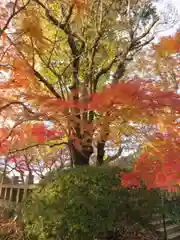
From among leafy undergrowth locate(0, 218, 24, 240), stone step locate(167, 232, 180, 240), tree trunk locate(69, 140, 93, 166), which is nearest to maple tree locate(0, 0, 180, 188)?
tree trunk locate(69, 140, 93, 166)

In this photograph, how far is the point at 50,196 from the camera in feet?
19.8

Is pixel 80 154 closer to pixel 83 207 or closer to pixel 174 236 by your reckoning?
pixel 83 207

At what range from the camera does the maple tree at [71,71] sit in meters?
6.02

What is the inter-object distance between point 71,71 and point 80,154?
2697mm

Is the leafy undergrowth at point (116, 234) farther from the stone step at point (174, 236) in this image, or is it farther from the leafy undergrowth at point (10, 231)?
the stone step at point (174, 236)

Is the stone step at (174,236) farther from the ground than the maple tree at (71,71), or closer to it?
closer to it

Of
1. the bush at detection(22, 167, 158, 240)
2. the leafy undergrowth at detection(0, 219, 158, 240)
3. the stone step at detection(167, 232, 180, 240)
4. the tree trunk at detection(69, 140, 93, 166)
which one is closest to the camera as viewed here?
the bush at detection(22, 167, 158, 240)

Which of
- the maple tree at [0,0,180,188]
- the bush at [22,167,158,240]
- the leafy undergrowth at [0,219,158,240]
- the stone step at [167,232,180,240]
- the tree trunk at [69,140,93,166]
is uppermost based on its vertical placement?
the maple tree at [0,0,180,188]

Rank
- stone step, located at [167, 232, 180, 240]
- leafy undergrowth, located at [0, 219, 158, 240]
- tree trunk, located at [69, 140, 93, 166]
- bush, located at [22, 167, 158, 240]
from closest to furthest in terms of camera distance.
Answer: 1. bush, located at [22, 167, 158, 240]
2. leafy undergrowth, located at [0, 219, 158, 240]
3. tree trunk, located at [69, 140, 93, 166]
4. stone step, located at [167, 232, 180, 240]

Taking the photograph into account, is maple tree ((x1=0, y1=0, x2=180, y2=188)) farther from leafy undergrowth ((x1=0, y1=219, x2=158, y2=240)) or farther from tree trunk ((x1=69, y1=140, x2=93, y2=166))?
leafy undergrowth ((x1=0, y1=219, x2=158, y2=240))

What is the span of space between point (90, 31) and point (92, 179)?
4231 millimetres

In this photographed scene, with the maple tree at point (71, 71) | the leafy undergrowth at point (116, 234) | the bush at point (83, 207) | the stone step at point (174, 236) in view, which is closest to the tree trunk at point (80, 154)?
the maple tree at point (71, 71)

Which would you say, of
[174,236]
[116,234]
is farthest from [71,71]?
[174,236]

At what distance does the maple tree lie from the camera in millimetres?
6016
